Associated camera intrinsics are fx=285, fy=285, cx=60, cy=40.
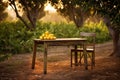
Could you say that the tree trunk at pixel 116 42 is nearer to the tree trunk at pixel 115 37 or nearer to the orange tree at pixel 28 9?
the tree trunk at pixel 115 37

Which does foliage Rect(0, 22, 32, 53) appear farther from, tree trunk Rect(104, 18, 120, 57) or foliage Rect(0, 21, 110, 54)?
tree trunk Rect(104, 18, 120, 57)

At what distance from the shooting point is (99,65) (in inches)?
444

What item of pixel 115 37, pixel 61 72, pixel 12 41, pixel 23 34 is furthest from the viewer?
pixel 23 34

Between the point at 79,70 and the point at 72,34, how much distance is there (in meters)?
13.4

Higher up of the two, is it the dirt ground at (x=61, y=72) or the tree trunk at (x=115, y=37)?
the tree trunk at (x=115, y=37)

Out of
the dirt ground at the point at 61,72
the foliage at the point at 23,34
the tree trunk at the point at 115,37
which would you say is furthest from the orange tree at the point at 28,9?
the dirt ground at the point at 61,72

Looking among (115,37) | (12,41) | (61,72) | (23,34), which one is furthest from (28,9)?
(61,72)

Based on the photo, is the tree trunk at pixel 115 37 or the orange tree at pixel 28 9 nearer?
the tree trunk at pixel 115 37

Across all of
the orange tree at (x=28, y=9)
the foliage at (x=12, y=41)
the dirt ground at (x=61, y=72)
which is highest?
the orange tree at (x=28, y=9)

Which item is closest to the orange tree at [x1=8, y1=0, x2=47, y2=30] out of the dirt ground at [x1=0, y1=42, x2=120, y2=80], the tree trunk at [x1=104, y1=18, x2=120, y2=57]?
the tree trunk at [x1=104, y1=18, x2=120, y2=57]

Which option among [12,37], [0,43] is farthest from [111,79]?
[12,37]

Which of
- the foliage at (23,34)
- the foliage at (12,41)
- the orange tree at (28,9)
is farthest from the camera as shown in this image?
the orange tree at (28,9)

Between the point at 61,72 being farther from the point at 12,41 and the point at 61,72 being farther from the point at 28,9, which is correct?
the point at 28,9

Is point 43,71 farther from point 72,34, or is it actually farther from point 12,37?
point 72,34
